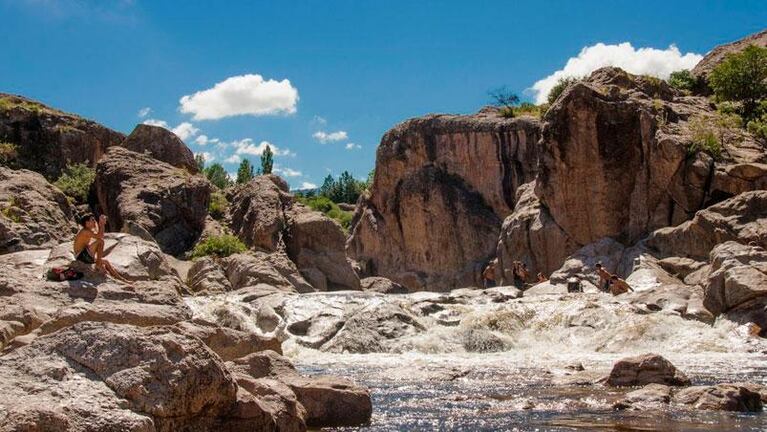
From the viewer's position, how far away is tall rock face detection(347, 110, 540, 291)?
5062cm

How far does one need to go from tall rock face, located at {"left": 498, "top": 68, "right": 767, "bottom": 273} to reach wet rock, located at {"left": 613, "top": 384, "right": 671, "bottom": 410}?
2103 centimetres

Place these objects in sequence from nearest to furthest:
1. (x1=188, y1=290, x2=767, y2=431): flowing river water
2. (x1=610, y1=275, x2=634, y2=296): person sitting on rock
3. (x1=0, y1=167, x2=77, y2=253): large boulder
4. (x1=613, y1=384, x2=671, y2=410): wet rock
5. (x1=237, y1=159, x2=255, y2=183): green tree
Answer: (x1=188, y1=290, x2=767, y2=431): flowing river water
(x1=613, y1=384, x2=671, y2=410): wet rock
(x1=610, y1=275, x2=634, y2=296): person sitting on rock
(x1=0, y1=167, x2=77, y2=253): large boulder
(x1=237, y1=159, x2=255, y2=183): green tree

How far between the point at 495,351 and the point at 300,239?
17.3m

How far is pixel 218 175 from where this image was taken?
104 m

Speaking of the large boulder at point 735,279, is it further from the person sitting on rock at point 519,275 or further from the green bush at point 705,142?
the green bush at point 705,142

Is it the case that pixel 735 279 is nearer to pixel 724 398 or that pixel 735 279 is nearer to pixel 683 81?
pixel 724 398

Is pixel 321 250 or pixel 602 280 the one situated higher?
pixel 321 250

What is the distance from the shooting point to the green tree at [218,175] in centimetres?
9800

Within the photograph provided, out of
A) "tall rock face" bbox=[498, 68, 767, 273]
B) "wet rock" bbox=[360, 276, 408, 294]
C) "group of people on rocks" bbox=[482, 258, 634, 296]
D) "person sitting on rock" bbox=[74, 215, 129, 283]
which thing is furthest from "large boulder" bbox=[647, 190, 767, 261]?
"wet rock" bbox=[360, 276, 408, 294]

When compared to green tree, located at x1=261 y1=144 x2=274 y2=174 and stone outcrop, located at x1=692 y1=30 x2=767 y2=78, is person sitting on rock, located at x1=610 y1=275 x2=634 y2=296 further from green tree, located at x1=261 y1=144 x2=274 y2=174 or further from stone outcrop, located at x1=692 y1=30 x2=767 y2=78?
green tree, located at x1=261 y1=144 x2=274 y2=174

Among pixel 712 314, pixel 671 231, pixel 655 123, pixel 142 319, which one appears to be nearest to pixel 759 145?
pixel 655 123

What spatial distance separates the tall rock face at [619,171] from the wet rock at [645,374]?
19.4 metres

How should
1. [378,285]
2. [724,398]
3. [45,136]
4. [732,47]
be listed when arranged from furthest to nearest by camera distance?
1. [732,47]
2. [378,285]
3. [45,136]
4. [724,398]

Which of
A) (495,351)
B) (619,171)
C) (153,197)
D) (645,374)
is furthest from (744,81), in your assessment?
(645,374)
